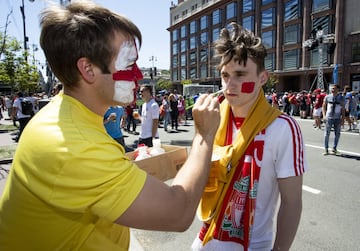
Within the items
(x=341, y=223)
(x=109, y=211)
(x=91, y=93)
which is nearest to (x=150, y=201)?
(x=109, y=211)

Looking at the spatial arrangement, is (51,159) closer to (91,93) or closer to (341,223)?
(91,93)

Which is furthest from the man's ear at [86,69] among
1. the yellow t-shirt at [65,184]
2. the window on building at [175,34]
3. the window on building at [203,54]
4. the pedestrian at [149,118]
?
the window on building at [175,34]

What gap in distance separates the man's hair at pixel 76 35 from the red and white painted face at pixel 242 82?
2.65ft

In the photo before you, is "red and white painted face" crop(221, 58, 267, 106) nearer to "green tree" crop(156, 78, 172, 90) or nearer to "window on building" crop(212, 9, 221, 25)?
"window on building" crop(212, 9, 221, 25)

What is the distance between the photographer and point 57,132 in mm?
984

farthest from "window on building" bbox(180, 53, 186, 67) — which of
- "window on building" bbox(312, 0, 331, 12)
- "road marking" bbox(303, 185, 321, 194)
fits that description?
"road marking" bbox(303, 185, 321, 194)

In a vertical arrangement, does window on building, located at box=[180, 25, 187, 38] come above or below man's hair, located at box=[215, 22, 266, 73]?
above

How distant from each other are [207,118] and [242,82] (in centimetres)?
56

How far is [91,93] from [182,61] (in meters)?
63.3

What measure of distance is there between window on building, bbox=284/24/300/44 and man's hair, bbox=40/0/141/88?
3998 centimetres

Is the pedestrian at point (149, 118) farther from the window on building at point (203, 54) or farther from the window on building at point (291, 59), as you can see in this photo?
the window on building at point (203, 54)

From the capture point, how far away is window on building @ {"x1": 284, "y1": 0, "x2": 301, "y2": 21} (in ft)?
118

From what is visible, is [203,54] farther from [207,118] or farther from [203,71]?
[207,118]

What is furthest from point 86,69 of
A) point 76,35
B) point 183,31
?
point 183,31
